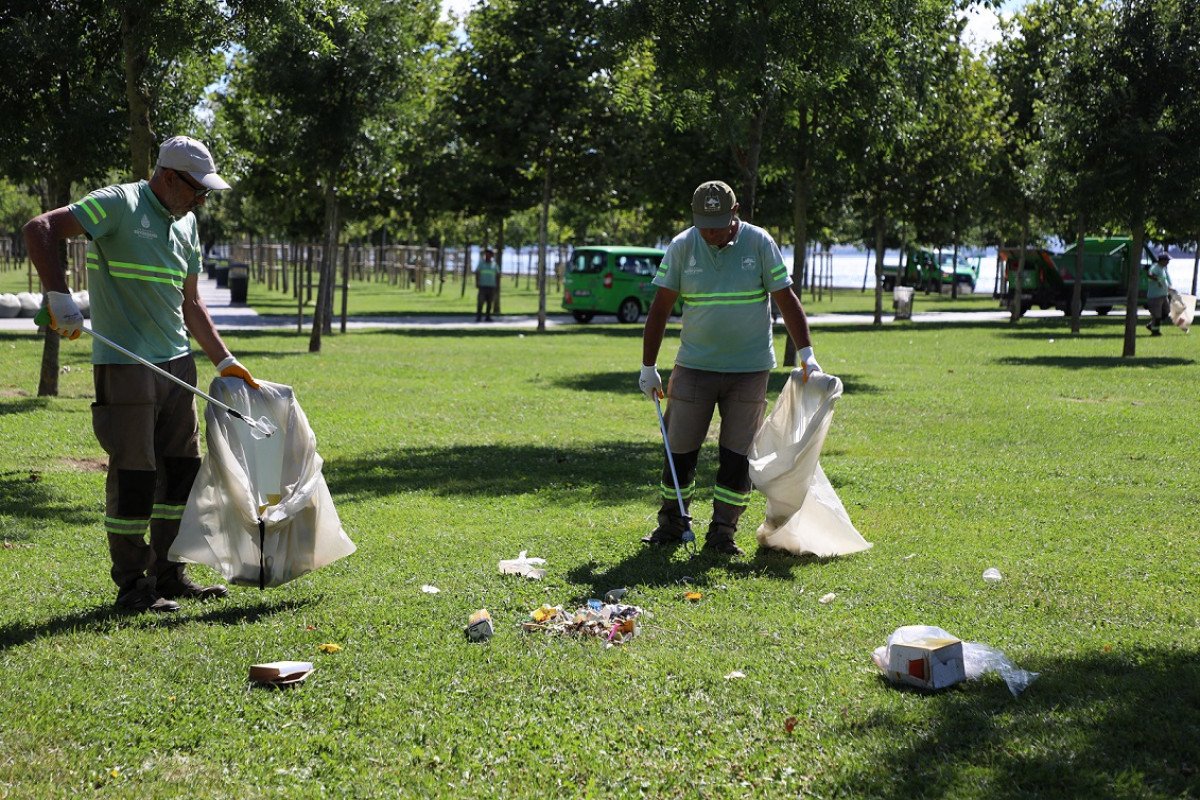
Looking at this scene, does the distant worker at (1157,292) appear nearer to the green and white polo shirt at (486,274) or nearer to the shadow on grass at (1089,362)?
the shadow on grass at (1089,362)

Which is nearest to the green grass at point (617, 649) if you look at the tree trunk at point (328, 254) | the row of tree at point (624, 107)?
the row of tree at point (624, 107)

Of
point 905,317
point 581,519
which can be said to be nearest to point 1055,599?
point 581,519

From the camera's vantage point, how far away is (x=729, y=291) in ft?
22.1

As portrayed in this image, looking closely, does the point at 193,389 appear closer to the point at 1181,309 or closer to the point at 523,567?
the point at 523,567

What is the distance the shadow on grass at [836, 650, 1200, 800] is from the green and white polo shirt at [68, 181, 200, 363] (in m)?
3.18

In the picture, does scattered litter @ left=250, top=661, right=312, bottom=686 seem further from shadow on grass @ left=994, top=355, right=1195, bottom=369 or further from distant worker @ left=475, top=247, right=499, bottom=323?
distant worker @ left=475, top=247, right=499, bottom=323

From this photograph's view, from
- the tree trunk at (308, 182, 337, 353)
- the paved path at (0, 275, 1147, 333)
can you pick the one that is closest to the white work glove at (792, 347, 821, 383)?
the tree trunk at (308, 182, 337, 353)

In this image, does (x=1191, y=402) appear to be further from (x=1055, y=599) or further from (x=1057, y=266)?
(x=1057, y=266)

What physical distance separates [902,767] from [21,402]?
436 inches

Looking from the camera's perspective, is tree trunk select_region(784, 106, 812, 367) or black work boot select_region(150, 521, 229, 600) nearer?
black work boot select_region(150, 521, 229, 600)

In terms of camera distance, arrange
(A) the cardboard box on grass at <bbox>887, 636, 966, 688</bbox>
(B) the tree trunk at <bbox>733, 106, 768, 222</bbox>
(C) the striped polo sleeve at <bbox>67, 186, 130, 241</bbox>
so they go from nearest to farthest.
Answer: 1. (A) the cardboard box on grass at <bbox>887, 636, 966, 688</bbox>
2. (C) the striped polo sleeve at <bbox>67, 186, 130, 241</bbox>
3. (B) the tree trunk at <bbox>733, 106, 768, 222</bbox>

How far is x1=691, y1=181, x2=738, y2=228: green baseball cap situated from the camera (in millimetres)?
6566

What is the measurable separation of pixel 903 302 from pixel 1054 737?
108ft

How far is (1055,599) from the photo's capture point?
19.1ft
